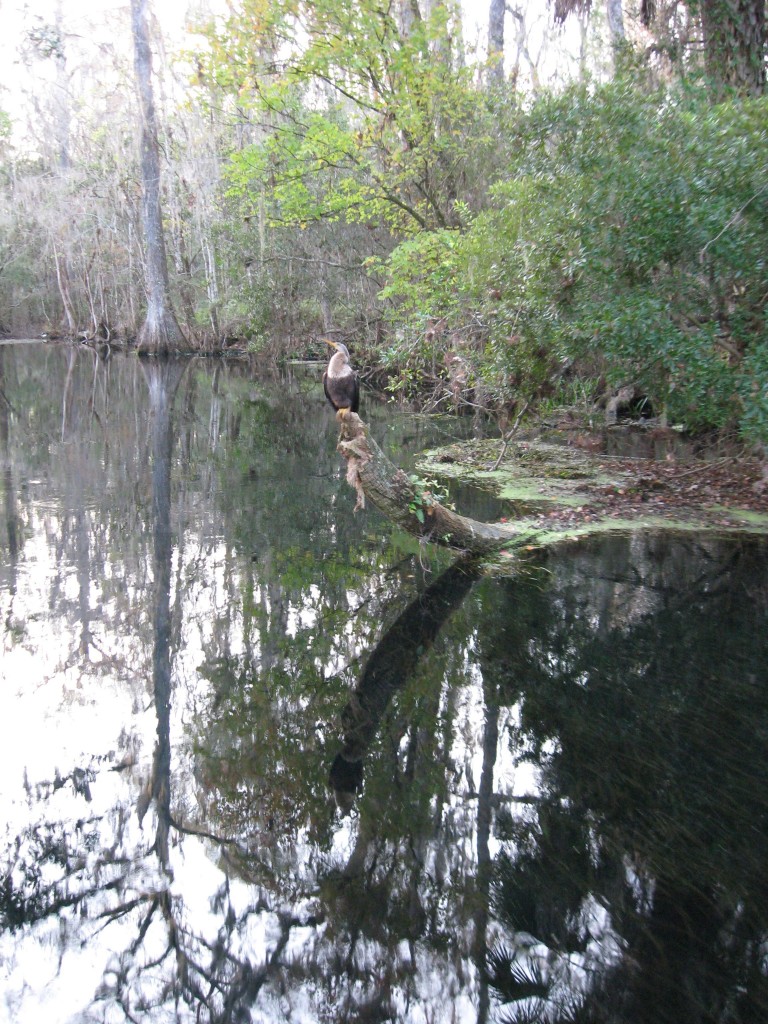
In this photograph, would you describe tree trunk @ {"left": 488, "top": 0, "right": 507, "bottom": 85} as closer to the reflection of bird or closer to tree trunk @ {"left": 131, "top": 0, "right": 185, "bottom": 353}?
the reflection of bird

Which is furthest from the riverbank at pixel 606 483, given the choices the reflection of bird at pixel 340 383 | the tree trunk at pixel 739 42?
the tree trunk at pixel 739 42

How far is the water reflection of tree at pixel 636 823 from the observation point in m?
2.48

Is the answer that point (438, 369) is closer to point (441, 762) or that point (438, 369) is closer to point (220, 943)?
point (441, 762)

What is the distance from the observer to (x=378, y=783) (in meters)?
3.51

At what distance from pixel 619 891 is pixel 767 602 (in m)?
3.47

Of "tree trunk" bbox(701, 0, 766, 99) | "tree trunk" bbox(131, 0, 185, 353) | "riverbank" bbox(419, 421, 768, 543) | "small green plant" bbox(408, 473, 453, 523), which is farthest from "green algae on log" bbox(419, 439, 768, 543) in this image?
"tree trunk" bbox(131, 0, 185, 353)

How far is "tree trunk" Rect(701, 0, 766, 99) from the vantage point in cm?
866

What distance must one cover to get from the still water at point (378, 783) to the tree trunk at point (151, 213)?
25.1 meters

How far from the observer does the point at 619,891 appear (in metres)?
2.86

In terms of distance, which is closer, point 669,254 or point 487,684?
point 487,684

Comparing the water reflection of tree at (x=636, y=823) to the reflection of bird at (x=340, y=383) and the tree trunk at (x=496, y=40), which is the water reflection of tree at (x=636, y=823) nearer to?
the reflection of bird at (x=340, y=383)

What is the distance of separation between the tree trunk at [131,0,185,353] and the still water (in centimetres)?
2506

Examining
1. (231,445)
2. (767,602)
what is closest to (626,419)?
(231,445)

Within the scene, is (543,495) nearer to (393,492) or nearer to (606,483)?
(606,483)
